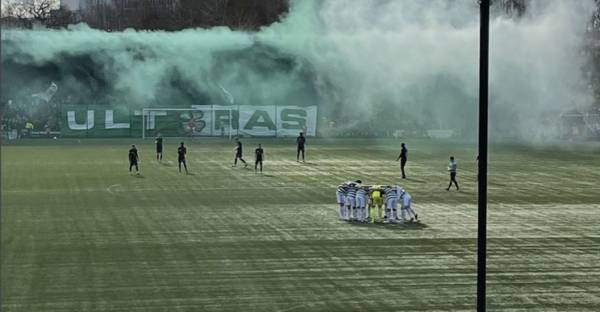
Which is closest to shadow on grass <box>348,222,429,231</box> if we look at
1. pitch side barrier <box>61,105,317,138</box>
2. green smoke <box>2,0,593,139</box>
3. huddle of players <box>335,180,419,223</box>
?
huddle of players <box>335,180,419,223</box>

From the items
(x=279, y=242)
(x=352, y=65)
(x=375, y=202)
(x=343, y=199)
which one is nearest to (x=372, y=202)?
(x=375, y=202)

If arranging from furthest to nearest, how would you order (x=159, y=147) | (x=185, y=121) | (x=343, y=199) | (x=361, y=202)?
(x=185, y=121)
(x=159, y=147)
(x=343, y=199)
(x=361, y=202)

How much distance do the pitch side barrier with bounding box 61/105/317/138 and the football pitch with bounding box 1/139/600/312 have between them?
70.7 feet

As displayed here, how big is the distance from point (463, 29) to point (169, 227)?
28503 mm

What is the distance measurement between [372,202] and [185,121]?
38.9 m

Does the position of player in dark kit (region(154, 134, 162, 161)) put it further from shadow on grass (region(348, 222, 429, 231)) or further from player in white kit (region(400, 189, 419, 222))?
shadow on grass (region(348, 222, 429, 231))

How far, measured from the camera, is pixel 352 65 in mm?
54656

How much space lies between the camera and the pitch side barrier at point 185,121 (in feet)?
201

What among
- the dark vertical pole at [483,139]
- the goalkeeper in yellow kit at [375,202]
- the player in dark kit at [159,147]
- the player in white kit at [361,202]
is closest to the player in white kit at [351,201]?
the player in white kit at [361,202]

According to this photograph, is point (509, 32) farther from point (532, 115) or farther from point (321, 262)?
point (321, 262)

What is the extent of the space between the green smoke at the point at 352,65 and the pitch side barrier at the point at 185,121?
5.52 feet

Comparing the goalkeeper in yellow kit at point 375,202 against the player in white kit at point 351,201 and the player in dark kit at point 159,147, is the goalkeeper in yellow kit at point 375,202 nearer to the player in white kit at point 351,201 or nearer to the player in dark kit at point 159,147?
the player in white kit at point 351,201

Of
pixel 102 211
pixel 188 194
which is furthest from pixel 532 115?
pixel 102 211

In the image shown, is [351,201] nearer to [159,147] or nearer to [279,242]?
[279,242]
